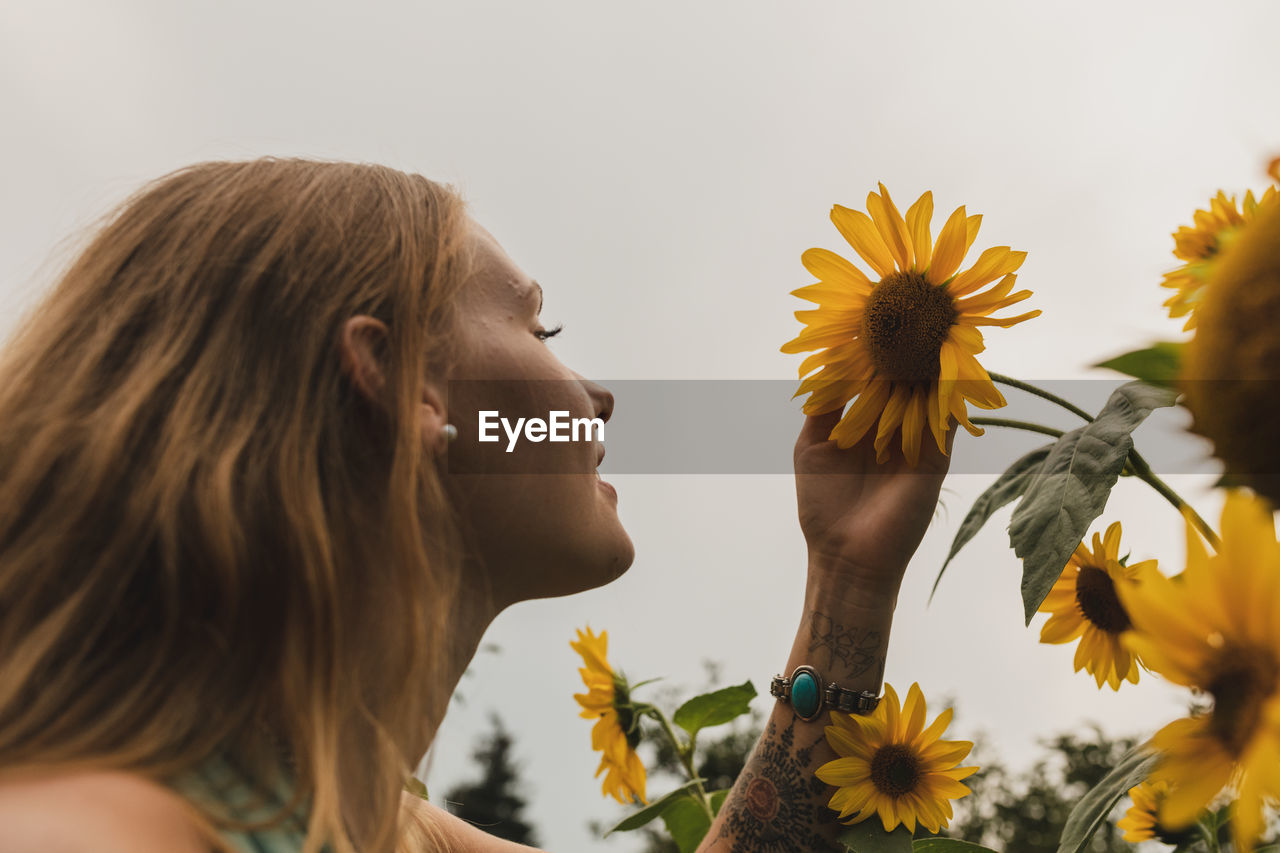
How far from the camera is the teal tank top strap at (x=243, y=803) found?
0.84 m

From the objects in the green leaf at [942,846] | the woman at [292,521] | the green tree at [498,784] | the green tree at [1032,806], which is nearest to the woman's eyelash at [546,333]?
the woman at [292,521]

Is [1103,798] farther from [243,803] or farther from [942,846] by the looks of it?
[243,803]

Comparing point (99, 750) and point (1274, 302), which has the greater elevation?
point (1274, 302)

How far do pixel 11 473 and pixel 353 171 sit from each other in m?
0.52

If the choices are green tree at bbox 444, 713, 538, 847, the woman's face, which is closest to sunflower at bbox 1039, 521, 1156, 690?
the woman's face

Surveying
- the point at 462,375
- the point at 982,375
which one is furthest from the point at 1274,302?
the point at 462,375

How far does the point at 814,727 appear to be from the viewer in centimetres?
125

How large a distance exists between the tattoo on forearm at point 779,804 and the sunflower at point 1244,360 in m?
0.90

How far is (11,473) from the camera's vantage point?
100cm

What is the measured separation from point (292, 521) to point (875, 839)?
720mm

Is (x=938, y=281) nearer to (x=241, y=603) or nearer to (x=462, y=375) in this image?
(x=462, y=375)

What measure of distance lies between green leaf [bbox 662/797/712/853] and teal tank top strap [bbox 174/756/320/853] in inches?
25.8

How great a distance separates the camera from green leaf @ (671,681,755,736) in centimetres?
138

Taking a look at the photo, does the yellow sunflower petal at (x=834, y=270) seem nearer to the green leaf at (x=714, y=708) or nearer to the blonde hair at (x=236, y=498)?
the blonde hair at (x=236, y=498)
